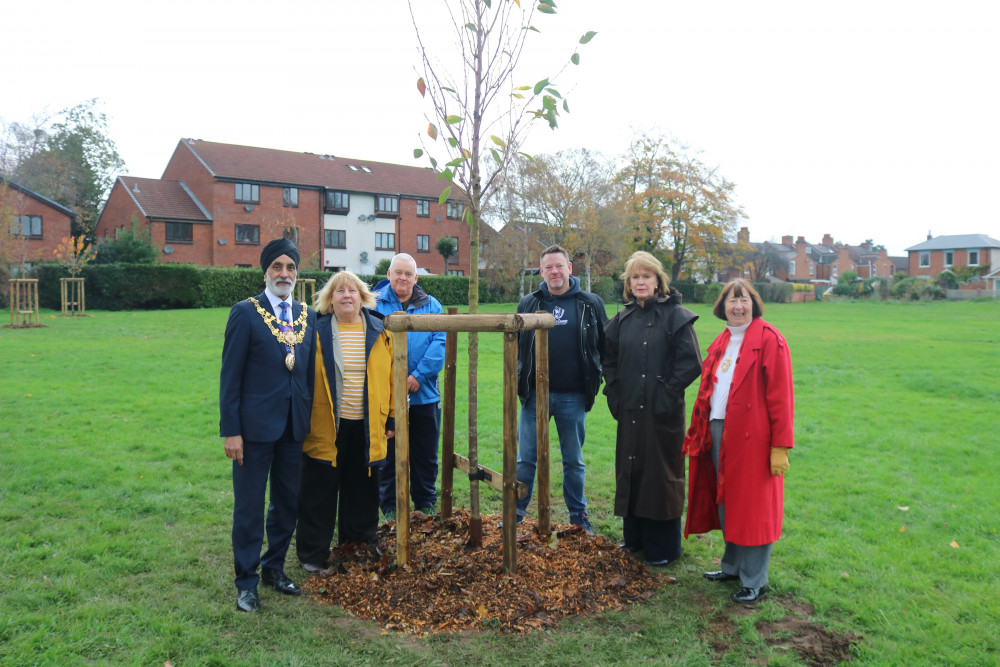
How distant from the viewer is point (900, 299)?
58219 mm

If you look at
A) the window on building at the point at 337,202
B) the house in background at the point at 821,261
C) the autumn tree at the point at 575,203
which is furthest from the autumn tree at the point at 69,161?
the house in background at the point at 821,261

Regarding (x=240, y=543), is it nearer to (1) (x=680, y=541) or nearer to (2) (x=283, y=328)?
(2) (x=283, y=328)

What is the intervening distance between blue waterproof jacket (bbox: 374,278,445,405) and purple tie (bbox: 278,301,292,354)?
142 cm

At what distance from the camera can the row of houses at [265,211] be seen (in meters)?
43.0

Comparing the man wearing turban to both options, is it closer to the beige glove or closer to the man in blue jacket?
the man in blue jacket

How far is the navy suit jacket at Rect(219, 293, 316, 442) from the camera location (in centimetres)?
428

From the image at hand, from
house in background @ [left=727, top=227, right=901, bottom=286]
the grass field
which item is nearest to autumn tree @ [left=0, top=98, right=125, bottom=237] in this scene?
the grass field

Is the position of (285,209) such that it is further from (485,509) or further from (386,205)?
(485,509)

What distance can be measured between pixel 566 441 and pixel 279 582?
93.7 inches

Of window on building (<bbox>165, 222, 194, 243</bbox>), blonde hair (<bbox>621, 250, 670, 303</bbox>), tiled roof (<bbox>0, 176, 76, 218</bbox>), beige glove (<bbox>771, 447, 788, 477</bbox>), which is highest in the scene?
tiled roof (<bbox>0, 176, 76, 218</bbox>)

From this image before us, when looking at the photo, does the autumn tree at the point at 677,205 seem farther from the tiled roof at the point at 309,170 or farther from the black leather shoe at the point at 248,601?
the black leather shoe at the point at 248,601

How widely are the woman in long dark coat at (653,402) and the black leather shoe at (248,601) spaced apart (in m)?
2.61

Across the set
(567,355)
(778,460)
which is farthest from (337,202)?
(778,460)

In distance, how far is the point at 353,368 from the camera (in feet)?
15.9
